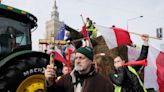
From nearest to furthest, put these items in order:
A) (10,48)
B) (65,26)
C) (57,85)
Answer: (57,85)
(10,48)
(65,26)

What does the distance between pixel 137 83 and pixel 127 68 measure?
0.87 feet

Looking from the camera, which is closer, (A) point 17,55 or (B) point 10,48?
(A) point 17,55

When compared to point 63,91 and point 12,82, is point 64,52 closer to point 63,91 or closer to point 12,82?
point 12,82

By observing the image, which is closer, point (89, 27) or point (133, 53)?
point (133, 53)

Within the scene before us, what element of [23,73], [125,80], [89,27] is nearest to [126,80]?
[125,80]

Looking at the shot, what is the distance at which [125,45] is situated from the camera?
7277 millimetres

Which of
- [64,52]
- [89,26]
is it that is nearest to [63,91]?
[64,52]

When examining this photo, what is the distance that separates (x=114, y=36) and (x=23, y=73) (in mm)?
2810

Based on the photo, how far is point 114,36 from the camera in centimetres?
704

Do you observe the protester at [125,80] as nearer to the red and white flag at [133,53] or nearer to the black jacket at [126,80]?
the black jacket at [126,80]

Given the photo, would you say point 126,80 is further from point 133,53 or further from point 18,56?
point 133,53

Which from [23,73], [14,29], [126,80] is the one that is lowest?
[126,80]

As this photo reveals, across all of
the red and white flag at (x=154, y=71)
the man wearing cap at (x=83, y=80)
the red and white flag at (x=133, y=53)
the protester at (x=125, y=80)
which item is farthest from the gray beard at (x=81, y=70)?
the red and white flag at (x=133, y=53)

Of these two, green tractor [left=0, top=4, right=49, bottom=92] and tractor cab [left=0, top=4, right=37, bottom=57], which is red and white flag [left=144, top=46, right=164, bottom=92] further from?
tractor cab [left=0, top=4, right=37, bottom=57]
